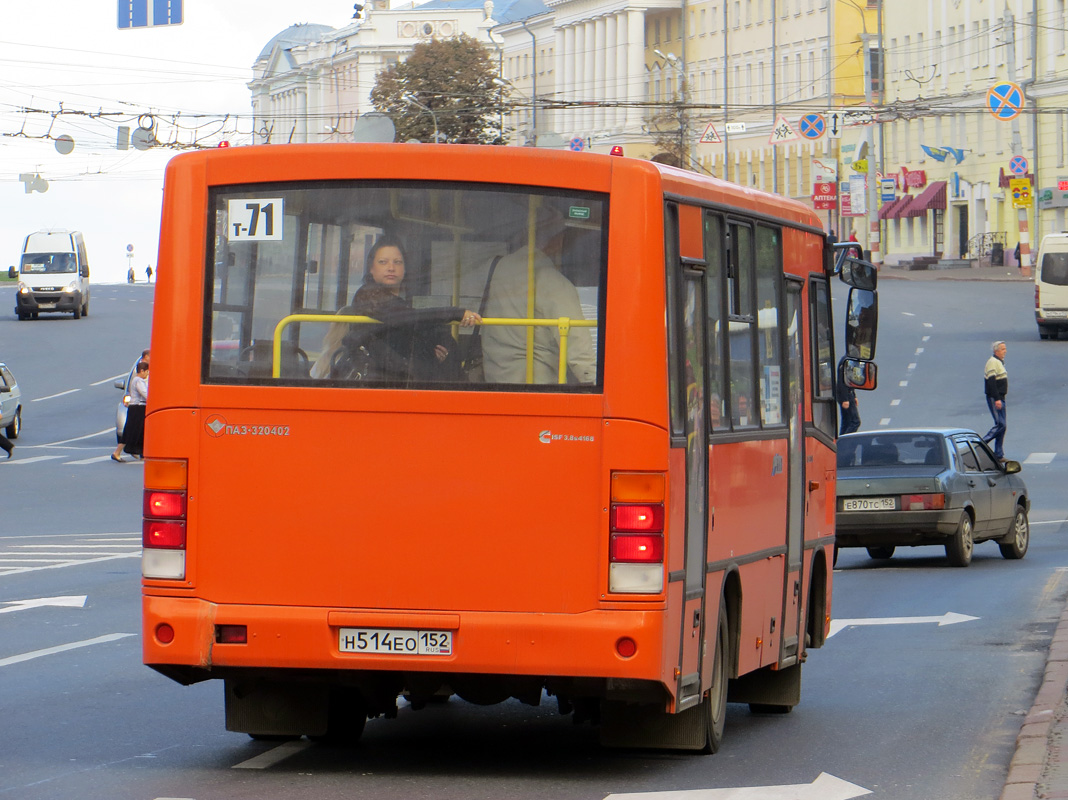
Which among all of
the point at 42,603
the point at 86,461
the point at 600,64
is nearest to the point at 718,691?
the point at 42,603

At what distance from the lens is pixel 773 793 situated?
869 cm

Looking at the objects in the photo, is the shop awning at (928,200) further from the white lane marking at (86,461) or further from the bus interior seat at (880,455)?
the bus interior seat at (880,455)

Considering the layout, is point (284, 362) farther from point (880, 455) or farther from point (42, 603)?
point (880, 455)

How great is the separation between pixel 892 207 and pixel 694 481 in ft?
306

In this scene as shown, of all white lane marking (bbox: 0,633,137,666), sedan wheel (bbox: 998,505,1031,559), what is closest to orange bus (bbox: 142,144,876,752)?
white lane marking (bbox: 0,633,137,666)

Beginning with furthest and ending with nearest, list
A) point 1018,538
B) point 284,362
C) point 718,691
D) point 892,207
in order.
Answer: point 892,207 → point 1018,538 → point 718,691 → point 284,362

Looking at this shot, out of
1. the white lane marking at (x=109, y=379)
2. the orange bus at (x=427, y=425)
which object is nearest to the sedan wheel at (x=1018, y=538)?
the orange bus at (x=427, y=425)

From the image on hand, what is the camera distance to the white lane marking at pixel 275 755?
915 cm

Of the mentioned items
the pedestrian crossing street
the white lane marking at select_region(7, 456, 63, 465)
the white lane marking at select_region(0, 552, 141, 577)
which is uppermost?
the white lane marking at select_region(0, 552, 141, 577)

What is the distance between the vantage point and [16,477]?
111 feet

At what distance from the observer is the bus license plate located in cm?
845

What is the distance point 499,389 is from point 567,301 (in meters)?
0.42

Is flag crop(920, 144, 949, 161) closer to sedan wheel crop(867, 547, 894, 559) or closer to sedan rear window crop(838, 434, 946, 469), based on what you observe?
sedan wheel crop(867, 547, 894, 559)

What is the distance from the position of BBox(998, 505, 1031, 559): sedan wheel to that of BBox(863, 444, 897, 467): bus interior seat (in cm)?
153
